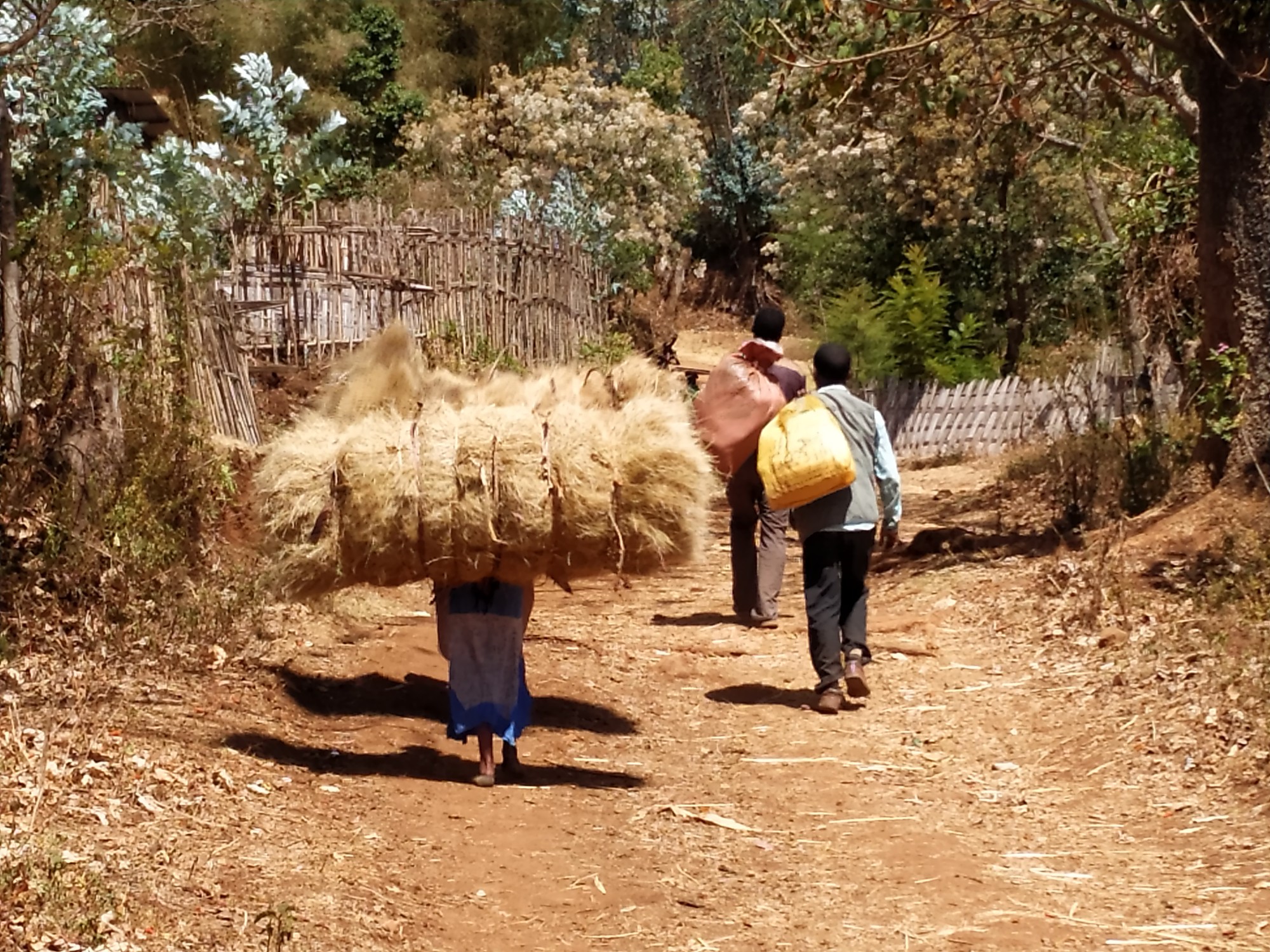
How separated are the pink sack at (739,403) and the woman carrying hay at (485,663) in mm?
3046

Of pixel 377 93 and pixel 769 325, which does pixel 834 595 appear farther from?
pixel 377 93

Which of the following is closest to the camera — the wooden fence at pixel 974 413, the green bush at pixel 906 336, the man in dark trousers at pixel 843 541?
the man in dark trousers at pixel 843 541

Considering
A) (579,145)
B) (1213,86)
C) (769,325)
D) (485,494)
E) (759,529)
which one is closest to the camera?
(485,494)

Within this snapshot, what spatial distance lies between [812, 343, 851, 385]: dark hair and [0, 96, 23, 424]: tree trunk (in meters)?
3.86

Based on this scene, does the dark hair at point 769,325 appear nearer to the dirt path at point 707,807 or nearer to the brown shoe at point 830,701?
the dirt path at point 707,807

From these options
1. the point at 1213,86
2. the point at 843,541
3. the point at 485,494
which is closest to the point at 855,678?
the point at 843,541

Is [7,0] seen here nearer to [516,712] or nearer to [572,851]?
[516,712]

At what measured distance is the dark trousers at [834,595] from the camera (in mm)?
8477

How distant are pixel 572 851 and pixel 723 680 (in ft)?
11.5

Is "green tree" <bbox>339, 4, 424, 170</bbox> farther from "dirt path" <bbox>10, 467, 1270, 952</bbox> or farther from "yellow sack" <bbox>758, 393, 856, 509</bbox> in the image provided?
"yellow sack" <bbox>758, 393, 856, 509</bbox>

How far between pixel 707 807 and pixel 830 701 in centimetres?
186

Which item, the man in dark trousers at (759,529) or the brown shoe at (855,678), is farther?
the man in dark trousers at (759,529)

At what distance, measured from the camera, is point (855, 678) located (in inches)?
336

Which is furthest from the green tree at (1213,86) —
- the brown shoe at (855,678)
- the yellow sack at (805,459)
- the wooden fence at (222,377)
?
the wooden fence at (222,377)
